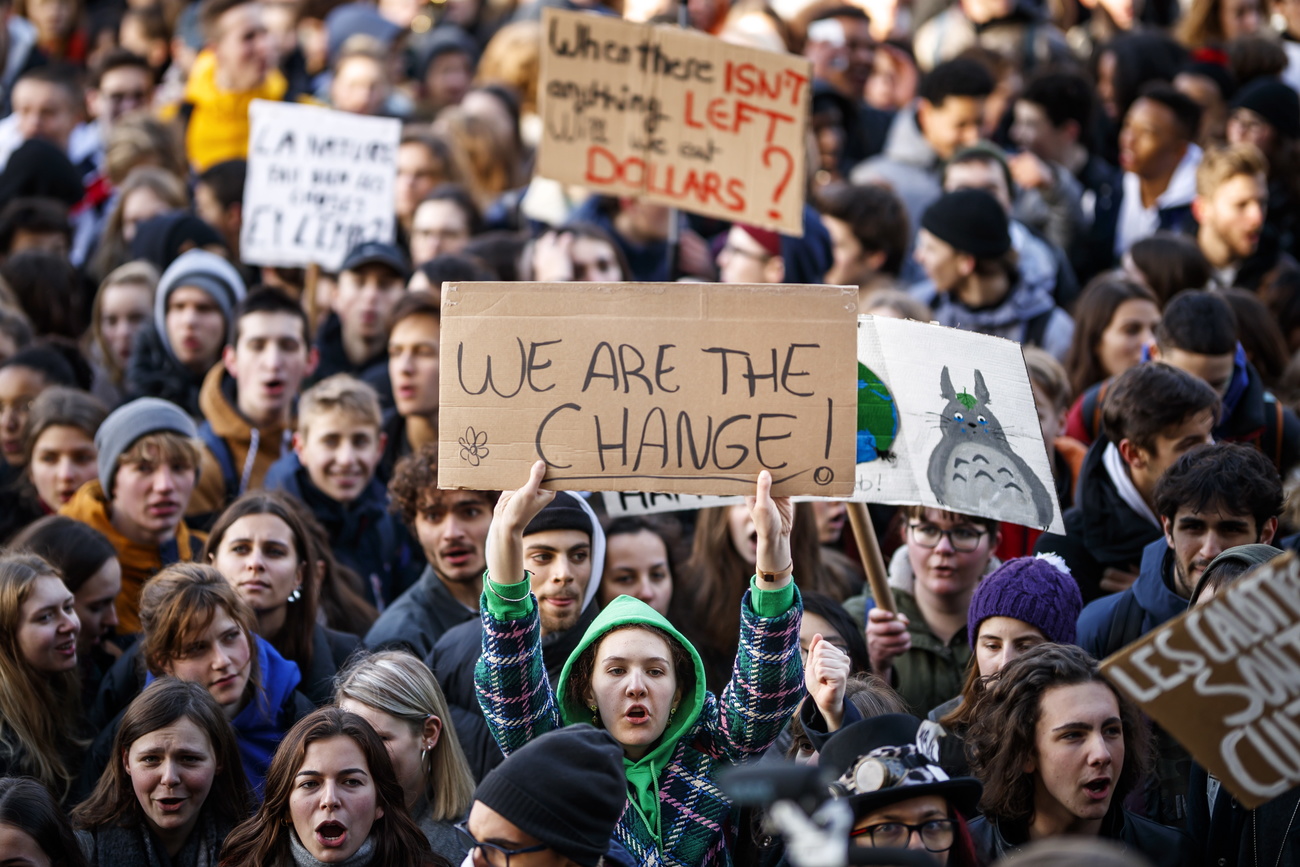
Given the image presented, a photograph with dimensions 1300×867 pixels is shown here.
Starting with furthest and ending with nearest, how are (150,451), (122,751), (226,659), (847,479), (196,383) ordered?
(196,383) → (150,451) → (226,659) → (122,751) → (847,479)

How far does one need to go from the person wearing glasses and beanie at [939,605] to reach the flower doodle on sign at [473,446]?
1832mm

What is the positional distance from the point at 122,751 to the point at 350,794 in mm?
850

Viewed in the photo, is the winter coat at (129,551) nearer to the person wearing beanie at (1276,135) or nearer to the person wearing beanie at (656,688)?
the person wearing beanie at (656,688)

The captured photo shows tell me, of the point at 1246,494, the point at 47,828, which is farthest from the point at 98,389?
the point at 1246,494

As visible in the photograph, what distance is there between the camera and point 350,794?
14.3ft

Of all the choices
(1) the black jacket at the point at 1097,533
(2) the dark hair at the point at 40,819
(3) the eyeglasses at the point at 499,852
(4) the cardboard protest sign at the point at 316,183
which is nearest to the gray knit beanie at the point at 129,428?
(2) the dark hair at the point at 40,819

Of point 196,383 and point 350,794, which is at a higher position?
point 196,383

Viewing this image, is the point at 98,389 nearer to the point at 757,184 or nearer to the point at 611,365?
the point at 757,184

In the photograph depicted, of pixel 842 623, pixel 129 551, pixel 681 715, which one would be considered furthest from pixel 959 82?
pixel 681 715

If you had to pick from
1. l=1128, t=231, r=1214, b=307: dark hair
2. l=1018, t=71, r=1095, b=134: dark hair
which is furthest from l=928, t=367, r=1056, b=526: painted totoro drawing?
l=1018, t=71, r=1095, b=134: dark hair

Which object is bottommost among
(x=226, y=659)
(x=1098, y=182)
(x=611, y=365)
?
(x=226, y=659)

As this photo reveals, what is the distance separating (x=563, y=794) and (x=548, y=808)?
0.05 meters

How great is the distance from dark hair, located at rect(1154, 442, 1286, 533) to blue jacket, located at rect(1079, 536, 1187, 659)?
0.17 meters

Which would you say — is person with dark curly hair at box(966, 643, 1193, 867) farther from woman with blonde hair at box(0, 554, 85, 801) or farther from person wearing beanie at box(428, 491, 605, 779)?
woman with blonde hair at box(0, 554, 85, 801)
